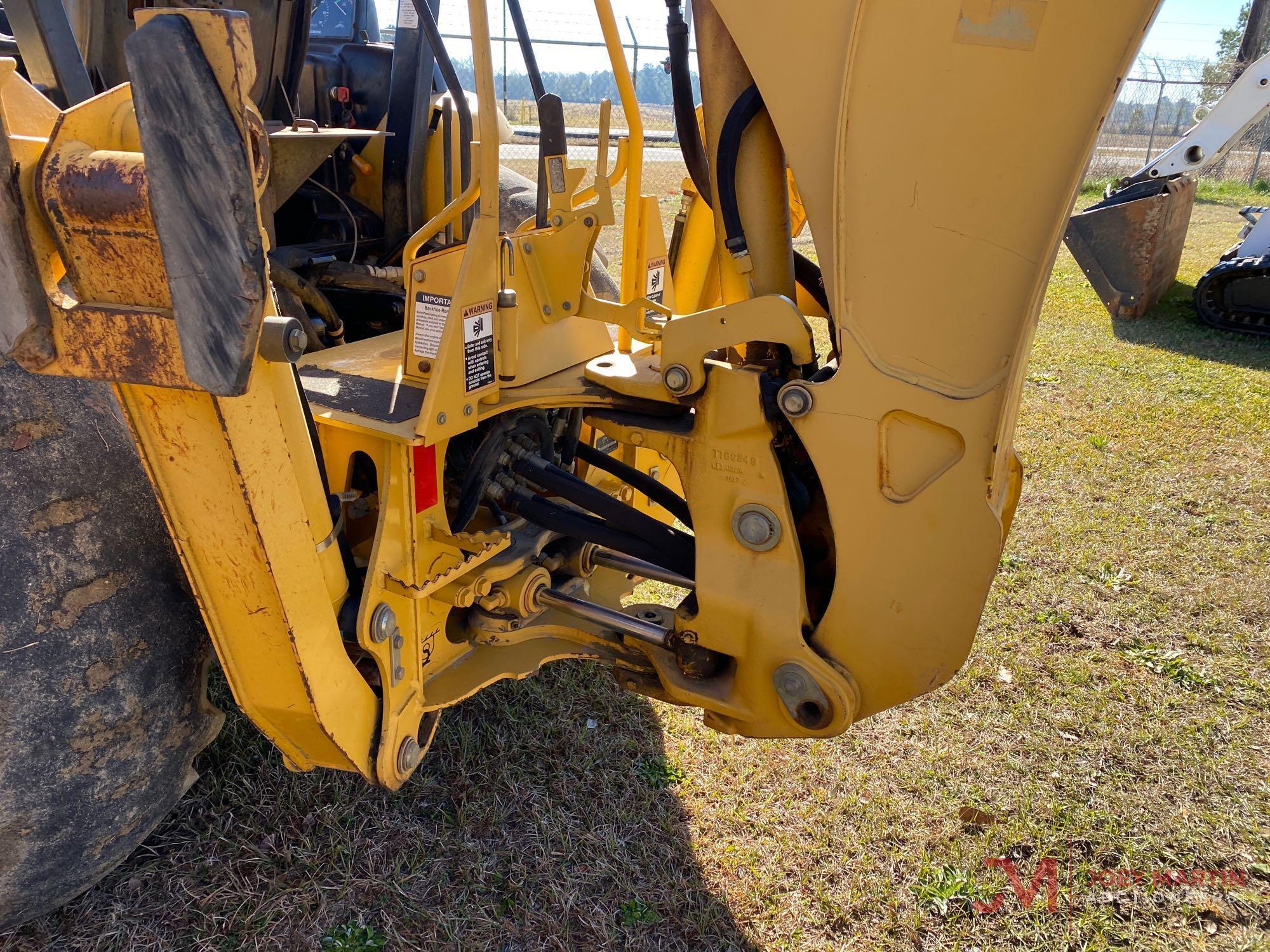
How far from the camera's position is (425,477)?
213 centimetres

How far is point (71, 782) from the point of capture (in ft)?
6.10

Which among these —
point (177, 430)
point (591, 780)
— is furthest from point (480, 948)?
point (177, 430)

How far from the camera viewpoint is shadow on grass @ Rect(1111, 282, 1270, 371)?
6.76 meters

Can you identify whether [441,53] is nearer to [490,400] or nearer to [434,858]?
[490,400]

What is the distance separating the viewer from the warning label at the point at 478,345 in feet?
6.54

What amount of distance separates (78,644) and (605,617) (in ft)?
3.89

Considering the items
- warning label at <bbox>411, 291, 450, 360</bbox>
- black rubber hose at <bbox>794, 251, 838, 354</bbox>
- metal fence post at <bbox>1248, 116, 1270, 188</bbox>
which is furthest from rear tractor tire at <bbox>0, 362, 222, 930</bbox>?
metal fence post at <bbox>1248, 116, 1270, 188</bbox>

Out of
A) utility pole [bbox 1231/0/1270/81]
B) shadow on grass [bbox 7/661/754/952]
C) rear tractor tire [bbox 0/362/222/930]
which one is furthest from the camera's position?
utility pole [bbox 1231/0/1270/81]

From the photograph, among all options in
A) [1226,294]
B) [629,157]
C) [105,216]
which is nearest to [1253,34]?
[1226,294]

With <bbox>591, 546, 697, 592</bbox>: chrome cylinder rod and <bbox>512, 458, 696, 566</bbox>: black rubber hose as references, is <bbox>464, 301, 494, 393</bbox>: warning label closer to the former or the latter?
<bbox>512, 458, 696, 566</bbox>: black rubber hose

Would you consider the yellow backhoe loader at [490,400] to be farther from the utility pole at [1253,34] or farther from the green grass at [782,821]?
the utility pole at [1253,34]

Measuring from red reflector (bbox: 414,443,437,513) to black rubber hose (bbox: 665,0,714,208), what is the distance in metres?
0.88

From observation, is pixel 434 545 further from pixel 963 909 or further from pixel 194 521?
pixel 963 909

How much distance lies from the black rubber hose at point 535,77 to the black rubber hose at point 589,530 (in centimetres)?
69
